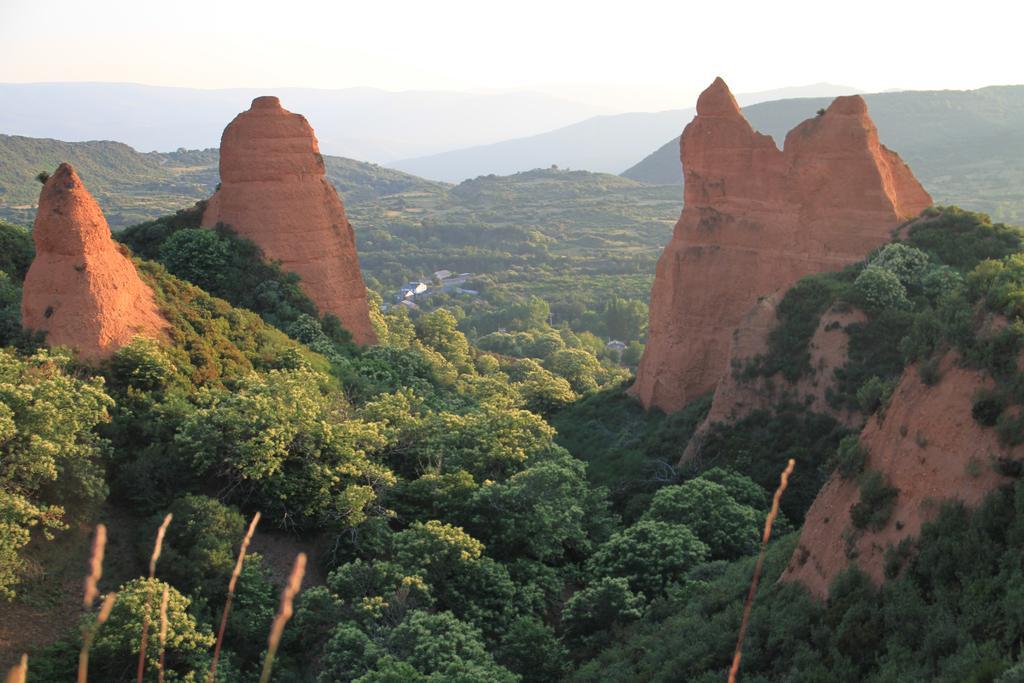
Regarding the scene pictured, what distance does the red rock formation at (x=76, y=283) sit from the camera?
969 inches

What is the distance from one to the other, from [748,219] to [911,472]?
81.3ft

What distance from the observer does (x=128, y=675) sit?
55.5 ft

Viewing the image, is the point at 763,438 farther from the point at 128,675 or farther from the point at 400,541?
the point at 128,675

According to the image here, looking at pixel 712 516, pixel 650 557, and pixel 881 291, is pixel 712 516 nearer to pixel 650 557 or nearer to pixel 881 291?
pixel 650 557

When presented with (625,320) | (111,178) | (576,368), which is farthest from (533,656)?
(111,178)

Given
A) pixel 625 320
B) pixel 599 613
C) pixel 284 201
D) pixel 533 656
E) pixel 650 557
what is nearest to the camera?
pixel 533 656

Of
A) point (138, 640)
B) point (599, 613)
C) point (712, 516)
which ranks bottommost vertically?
point (599, 613)

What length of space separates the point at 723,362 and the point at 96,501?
26.8 metres

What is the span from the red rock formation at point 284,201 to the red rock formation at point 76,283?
13.6 metres

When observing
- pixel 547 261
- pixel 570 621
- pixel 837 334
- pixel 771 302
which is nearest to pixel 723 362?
pixel 771 302

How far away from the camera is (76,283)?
25.2 metres

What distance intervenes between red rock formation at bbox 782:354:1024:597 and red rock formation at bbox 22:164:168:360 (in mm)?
19455

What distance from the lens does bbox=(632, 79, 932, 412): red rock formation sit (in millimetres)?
35875

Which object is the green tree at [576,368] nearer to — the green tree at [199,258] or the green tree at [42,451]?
the green tree at [199,258]
